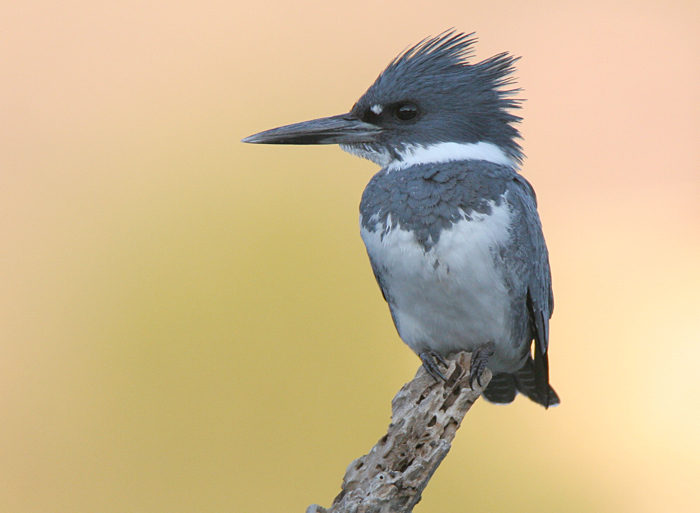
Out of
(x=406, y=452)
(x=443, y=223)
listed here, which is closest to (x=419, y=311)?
(x=443, y=223)

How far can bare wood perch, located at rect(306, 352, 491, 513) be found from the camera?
1666mm

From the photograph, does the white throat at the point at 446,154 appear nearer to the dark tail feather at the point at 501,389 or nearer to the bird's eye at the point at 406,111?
the bird's eye at the point at 406,111

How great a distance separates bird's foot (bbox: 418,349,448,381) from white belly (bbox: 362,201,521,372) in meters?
0.04

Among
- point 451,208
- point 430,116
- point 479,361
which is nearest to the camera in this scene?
point 451,208

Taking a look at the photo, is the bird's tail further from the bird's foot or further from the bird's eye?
the bird's eye

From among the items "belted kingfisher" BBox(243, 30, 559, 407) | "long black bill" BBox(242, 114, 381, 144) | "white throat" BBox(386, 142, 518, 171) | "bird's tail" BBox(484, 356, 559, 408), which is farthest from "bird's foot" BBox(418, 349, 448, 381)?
"long black bill" BBox(242, 114, 381, 144)

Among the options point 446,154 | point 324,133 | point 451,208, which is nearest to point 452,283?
point 451,208

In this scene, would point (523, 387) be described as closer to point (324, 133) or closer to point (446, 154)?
point (446, 154)

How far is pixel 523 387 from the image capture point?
2.38 meters

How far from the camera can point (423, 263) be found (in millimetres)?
1881

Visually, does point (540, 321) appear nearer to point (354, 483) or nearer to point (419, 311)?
point (419, 311)

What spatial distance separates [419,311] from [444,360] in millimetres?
170

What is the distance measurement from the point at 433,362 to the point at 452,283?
0.83 ft

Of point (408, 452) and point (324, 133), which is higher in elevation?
point (324, 133)
